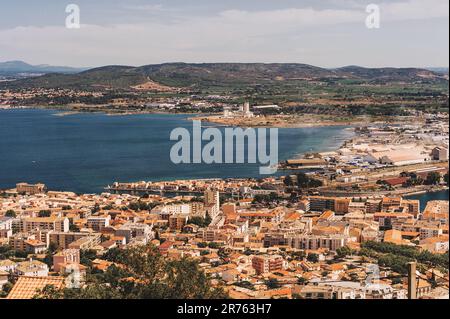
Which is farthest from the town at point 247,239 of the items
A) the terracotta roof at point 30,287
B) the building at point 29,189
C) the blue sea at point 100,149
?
the blue sea at point 100,149

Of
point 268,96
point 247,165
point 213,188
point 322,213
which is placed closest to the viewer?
point 322,213

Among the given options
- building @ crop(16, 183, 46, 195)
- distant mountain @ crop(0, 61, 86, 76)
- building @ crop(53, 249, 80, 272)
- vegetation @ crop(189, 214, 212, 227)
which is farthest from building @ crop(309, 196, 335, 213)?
building @ crop(16, 183, 46, 195)

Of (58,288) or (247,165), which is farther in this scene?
(247,165)

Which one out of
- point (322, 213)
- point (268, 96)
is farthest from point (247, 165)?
point (268, 96)

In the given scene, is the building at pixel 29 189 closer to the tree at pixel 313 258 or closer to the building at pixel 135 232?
the building at pixel 135 232

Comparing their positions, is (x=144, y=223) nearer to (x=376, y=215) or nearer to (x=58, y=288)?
(x=376, y=215)

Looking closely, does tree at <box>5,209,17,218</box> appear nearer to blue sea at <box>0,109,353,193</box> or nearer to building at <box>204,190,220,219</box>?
blue sea at <box>0,109,353,193</box>
